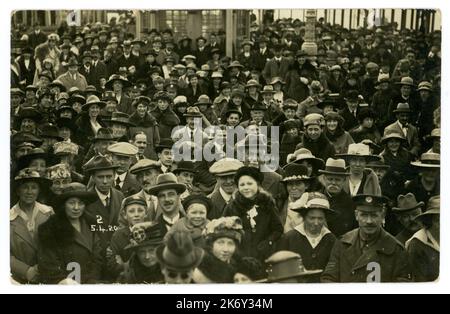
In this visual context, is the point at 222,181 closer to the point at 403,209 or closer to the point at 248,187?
the point at 248,187

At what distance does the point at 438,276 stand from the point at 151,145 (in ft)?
9.47

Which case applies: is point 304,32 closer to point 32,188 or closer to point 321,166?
point 321,166

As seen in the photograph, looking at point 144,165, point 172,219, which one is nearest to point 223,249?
point 172,219

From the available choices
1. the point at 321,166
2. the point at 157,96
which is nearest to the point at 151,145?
the point at 157,96

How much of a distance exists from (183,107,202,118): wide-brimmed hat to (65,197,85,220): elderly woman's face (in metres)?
1.24

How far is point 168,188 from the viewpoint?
705 centimetres

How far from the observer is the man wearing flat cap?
702 centimetres

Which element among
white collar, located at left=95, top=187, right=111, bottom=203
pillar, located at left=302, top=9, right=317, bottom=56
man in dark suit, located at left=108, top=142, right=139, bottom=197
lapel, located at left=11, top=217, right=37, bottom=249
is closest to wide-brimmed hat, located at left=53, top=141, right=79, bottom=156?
man in dark suit, located at left=108, top=142, right=139, bottom=197

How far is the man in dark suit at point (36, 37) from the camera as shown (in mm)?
6996

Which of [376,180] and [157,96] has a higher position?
[157,96]

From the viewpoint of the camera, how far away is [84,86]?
7.12 meters

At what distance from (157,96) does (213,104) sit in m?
0.52

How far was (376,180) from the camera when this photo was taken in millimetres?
7094
